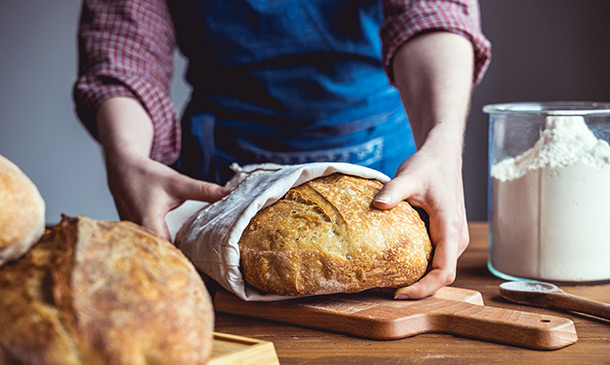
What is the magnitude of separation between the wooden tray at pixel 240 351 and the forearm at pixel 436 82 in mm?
523

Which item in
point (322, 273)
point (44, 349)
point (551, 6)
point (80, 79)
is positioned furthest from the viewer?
point (551, 6)

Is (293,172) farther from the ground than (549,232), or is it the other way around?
(293,172)

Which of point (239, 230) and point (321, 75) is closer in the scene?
point (239, 230)

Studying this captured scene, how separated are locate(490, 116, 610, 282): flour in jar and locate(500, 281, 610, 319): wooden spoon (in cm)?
10

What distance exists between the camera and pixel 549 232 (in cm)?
96

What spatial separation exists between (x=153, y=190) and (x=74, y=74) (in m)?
2.40

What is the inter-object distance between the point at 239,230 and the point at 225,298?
0.10 meters

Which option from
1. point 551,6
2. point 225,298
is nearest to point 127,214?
point 225,298

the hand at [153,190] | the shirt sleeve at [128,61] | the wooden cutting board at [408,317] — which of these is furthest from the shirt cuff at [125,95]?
the wooden cutting board at [408,317]

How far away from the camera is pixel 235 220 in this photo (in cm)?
82

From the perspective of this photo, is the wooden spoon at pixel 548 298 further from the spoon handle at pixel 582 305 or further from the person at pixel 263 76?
the person at pixel 263 76

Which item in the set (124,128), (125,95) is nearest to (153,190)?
(124,128)

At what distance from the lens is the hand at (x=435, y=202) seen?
0.82 metres

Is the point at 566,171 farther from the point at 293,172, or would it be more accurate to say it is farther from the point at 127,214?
the point at 127,214
